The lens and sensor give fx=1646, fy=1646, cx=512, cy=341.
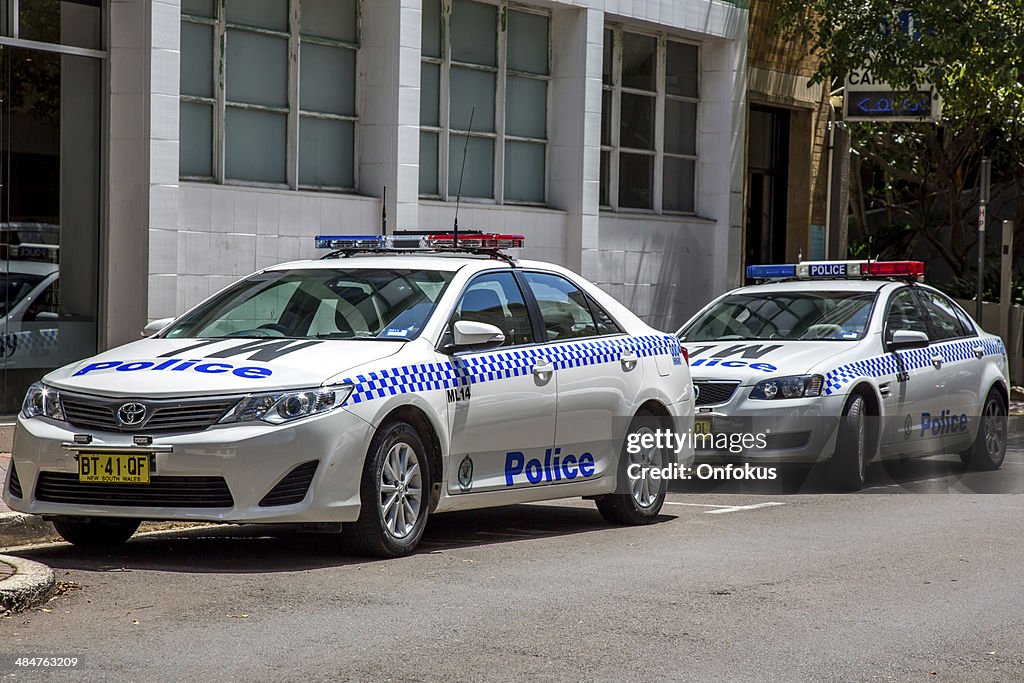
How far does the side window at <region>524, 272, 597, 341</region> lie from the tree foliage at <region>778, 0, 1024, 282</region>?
1027 cm

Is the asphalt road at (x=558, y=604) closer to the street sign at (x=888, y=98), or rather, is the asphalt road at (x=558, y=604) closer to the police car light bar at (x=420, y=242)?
the police car light bar at (x=420, y=242)

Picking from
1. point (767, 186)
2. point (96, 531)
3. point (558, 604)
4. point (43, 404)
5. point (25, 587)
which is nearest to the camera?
point (25, 587)

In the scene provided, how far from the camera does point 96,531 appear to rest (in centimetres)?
869

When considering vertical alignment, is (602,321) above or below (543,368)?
above

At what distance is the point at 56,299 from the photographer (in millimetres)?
14312

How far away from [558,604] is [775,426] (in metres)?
4.71

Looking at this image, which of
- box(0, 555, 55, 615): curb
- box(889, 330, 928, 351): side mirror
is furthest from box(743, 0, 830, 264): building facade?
box(0, 555, 55, 615): curb

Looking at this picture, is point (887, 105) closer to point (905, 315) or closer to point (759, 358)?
point (905, 315)

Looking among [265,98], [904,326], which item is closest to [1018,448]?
[904,326]

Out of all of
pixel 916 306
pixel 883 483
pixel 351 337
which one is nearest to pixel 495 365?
pixel 351 337

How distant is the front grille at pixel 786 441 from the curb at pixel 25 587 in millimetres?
5760

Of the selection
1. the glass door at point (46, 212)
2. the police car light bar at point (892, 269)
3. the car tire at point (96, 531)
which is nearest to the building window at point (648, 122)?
the police car light bar at point (892, 269)

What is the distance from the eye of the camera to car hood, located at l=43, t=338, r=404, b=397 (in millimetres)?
7945

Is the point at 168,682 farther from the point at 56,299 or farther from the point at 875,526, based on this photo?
the point at 56,299
